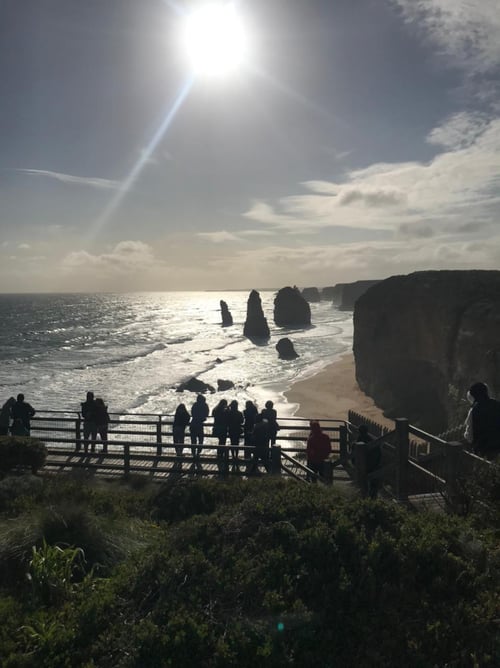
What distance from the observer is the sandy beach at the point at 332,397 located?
Answer: 100 ft

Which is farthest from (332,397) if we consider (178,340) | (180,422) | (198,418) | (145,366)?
(178,340)

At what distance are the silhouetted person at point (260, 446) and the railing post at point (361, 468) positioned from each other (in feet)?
8.48

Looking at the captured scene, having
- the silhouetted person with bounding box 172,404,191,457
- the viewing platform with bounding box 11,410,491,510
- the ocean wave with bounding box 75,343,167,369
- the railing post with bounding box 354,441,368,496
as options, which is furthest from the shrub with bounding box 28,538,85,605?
the ocean wave with bounding box 75,343,167,369

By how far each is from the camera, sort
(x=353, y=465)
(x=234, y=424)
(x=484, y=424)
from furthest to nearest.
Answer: (x=234, y=424)
(x=353, y=465)
(x=484, y=424)

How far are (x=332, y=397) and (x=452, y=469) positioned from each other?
29.2 metres

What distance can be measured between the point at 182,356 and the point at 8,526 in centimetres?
5864

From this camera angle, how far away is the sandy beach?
30.6m

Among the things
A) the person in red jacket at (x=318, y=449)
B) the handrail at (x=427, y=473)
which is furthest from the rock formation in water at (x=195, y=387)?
the handrail at (x=427, y=473)

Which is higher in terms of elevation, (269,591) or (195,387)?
(269,591)

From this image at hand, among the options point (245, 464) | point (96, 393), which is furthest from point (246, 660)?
point (96, 393)

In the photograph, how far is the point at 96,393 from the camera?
38719mm

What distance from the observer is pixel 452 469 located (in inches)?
260

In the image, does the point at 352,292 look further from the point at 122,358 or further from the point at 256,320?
the point at 122,358

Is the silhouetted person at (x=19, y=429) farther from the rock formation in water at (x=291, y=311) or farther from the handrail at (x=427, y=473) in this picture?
the rock formation in water at (x=291, y=311)
